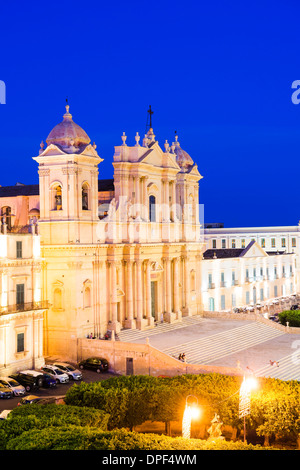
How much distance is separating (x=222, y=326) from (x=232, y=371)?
17681 mm

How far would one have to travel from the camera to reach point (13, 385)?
40.5 m

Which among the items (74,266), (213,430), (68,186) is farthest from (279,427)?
(68,186)

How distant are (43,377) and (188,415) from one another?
1646cm

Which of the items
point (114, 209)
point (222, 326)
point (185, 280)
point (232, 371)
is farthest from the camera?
point (185, 280)

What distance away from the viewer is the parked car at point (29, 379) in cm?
4178

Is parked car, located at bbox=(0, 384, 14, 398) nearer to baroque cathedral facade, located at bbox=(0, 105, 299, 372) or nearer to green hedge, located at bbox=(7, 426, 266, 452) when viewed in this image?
baroque cathedral facade, located at bbox=(0, 105, 299, 372)

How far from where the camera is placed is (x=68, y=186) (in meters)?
49.7

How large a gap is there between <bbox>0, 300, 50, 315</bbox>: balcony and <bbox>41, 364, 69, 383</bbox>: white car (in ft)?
13.9

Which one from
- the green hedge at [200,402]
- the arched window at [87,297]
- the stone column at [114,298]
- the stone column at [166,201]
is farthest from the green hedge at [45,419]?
the stone column at [166,201]

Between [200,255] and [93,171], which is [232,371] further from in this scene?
[200,255]

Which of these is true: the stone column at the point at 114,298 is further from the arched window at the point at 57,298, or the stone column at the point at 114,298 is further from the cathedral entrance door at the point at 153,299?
the cathedral entrance door at the point at 153,299

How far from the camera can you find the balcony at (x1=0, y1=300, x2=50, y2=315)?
4343 cm

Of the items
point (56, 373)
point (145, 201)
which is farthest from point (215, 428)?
point (145, 201)
